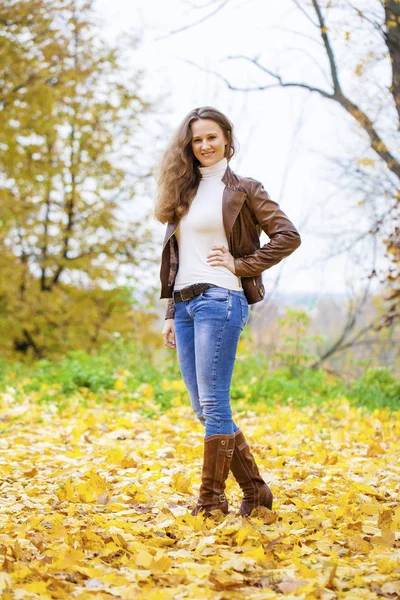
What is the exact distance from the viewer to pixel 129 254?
12914 millimetres

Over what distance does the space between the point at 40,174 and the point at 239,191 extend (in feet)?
31.1

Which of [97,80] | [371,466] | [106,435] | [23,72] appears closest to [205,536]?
[371,466]

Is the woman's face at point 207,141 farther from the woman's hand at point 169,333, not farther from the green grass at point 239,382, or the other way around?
the green grass at point 239,382

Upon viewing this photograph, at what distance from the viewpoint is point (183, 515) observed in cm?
331

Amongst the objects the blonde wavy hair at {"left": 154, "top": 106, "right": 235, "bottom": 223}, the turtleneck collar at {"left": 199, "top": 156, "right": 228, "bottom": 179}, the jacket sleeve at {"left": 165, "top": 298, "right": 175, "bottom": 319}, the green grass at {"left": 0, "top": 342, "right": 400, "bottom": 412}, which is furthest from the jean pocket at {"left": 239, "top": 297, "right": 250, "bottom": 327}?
the green grass at {"left": 0, "top": 342, "right": 400, "bottom": 412}

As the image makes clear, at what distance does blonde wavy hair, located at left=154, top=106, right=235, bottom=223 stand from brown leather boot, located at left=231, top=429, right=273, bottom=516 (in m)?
1.16

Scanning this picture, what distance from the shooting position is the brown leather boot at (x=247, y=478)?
3348 millimetres

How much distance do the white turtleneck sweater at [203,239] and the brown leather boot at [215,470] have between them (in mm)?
739

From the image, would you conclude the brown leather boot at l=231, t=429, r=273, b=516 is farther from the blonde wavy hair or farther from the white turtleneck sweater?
the blonde wavy hair

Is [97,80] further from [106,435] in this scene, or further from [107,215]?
[106,435]

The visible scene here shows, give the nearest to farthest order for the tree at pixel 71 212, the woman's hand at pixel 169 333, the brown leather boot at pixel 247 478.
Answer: the brown leather boot at pixel 247 478 → the woman's hand at pixel 169 333 → the tree at pixel 71 212

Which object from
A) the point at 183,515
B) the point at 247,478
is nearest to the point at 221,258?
the point at 247,478

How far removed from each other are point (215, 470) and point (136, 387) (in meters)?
4.47

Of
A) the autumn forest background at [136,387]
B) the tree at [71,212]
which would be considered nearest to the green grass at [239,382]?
the autumn forest background at [136,387]
